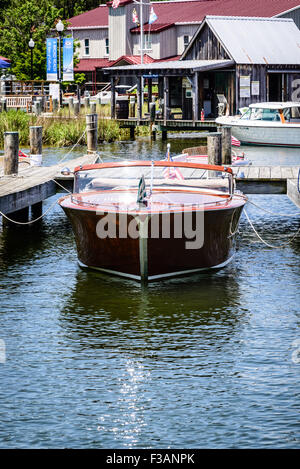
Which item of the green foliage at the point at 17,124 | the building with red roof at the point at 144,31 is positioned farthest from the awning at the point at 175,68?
the building with red roof at the point at 144,31

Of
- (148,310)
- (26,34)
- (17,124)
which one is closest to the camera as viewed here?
(148,310)

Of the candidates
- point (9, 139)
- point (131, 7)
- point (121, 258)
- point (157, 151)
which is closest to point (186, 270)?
point (121, 258)

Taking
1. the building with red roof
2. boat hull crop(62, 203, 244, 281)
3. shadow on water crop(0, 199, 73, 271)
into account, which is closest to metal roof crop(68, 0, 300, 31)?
the building with red roof

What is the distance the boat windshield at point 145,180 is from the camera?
51.6 ft

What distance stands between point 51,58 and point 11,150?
32307 millimetres

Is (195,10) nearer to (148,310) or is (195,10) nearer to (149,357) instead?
(148,310)

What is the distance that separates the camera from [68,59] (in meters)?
50.2

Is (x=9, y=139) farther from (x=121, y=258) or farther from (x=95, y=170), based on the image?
(x=121, y=258)

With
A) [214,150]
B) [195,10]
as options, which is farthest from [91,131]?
[195,10]

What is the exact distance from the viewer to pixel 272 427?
9.20m

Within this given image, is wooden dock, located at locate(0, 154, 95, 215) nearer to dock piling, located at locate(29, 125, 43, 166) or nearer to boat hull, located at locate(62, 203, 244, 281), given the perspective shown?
dock piling, located at locate(29, 125, 43, 166)

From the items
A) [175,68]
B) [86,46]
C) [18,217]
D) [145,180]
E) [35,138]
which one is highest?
[86,46]

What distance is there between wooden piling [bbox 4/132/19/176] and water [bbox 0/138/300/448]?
7.97ft

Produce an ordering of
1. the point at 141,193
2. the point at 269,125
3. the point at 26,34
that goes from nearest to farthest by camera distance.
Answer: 1. the point at 141,193
2. the point at 269,125
3. the point at 26,34
